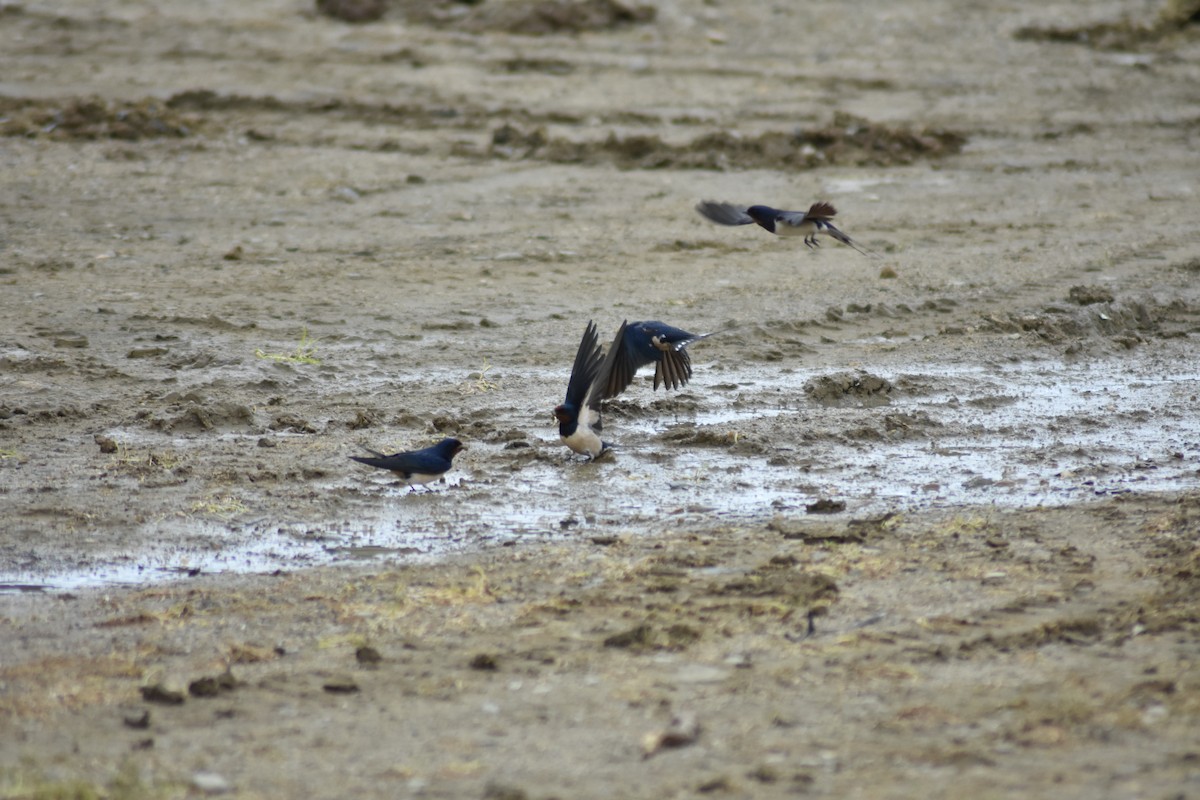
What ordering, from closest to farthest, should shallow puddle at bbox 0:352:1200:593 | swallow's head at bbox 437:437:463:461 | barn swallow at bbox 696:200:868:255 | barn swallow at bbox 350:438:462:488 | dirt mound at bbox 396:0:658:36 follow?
shallow puddle at bbox 0:352:1200:593 < barn swallow at bbox 350:438:462:488 < swallow's head at bbox 437:437:463:461 < barn swallow at bbox 696:200:868:255 < dirt mound at bbox 396:0:658:36

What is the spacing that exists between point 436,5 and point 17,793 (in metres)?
12.9

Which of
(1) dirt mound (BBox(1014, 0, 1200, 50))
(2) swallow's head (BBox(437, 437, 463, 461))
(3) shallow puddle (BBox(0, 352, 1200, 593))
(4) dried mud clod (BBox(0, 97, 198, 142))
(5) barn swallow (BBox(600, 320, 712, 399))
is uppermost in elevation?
(1) dirt mound (BBox(1014, 0, 1200, 50))

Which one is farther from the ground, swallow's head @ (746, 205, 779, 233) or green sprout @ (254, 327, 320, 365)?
swallow's head @ (746, 205, 779, 233)

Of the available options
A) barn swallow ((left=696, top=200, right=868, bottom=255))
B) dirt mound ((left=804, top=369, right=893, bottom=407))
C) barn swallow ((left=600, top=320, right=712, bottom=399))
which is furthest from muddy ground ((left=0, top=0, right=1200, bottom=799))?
barn swallow ((left=696, top=200, right=868, bottom=255))

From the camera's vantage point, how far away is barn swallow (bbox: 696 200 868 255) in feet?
21.0

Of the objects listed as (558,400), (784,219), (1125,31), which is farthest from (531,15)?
(784,219)

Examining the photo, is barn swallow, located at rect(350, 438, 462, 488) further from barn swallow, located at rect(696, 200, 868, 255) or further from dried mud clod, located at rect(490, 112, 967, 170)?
dried mud clod, located at rect(490, 112, 967, 170)

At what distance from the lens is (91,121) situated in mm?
11391

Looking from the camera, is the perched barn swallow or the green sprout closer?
the perched barn swallow

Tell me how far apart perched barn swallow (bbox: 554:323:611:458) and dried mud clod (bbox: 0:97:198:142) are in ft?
20.8

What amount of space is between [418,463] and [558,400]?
154cm

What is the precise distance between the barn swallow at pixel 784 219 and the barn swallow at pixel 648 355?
661 millimetres

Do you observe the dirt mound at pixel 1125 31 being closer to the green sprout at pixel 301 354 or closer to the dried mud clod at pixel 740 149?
Result: the dried mud clod at pixel 740 149

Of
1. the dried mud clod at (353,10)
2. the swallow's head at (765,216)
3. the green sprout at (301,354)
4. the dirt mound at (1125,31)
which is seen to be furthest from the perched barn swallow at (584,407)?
the dirt mound at (1125,31)
